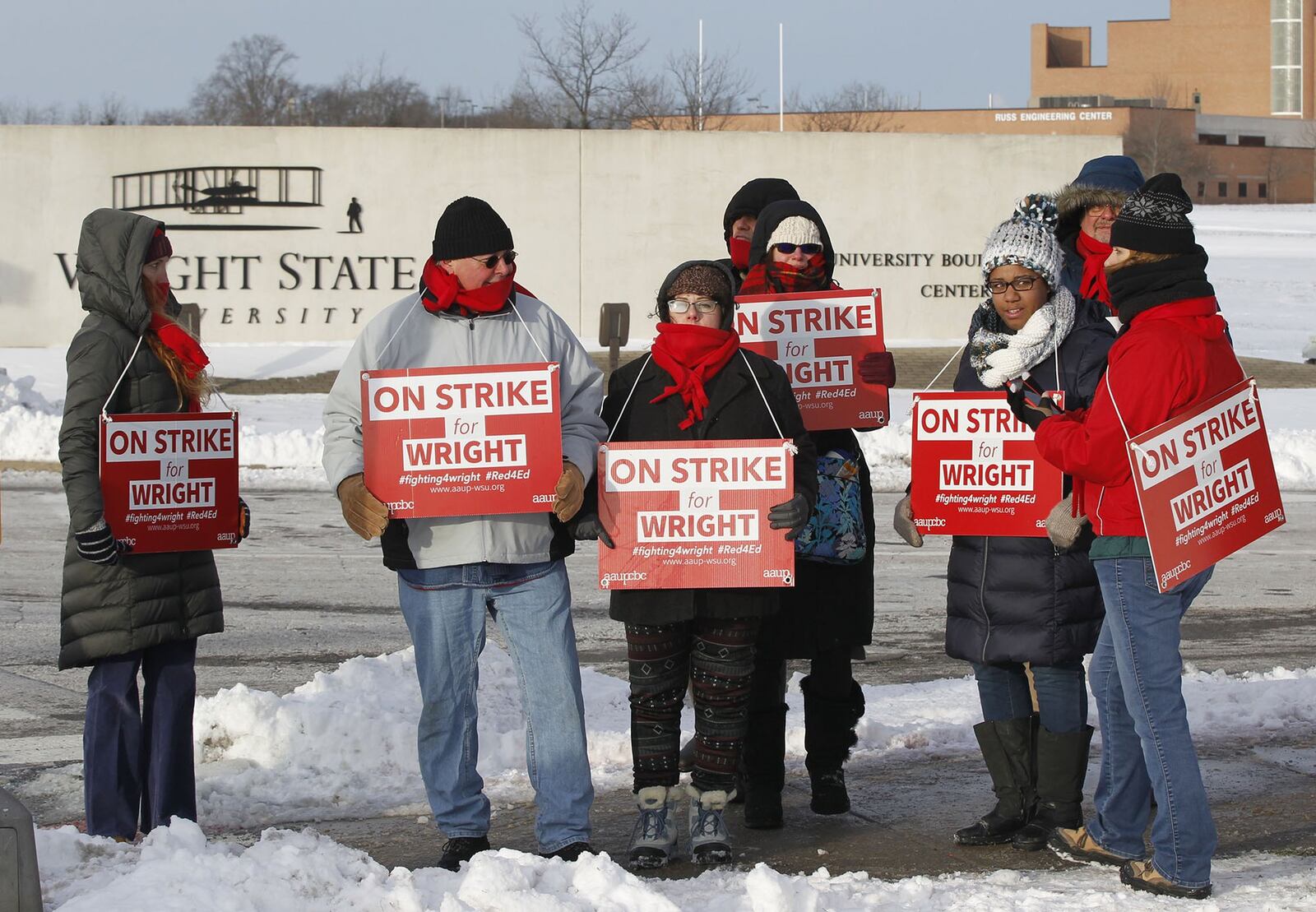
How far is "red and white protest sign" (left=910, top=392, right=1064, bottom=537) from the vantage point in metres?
5.36

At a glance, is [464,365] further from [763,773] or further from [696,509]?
[763,773]

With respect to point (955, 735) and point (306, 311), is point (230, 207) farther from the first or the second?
point (955, 735)

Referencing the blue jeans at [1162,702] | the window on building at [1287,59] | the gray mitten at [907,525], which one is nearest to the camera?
the blue jeans at [1162,702]

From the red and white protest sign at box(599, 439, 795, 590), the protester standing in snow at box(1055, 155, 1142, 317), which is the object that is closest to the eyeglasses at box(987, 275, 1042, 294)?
the protester standing in snow at box(1055, 155, 1142, 317)

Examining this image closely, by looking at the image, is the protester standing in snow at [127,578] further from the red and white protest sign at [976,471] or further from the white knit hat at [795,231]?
the red and white protest sign at [976,471]

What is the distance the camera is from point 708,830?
523 centimetres

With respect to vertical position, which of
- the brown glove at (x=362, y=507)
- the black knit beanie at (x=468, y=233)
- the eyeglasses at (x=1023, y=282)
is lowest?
the brown glove at (x=362, y=507)

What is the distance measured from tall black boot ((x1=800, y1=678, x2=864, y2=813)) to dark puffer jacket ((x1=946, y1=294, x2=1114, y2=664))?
0.64 meters

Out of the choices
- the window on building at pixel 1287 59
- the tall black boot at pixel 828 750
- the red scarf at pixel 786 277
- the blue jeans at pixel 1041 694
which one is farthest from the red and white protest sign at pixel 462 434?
the window on building at pixel 1287 59

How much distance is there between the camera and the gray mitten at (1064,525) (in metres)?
5.07

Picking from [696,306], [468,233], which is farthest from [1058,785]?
[468,233]

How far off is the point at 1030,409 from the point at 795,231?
4.40 ft

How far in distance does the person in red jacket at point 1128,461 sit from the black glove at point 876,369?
1.24 m

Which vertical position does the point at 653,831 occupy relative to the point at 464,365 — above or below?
below
